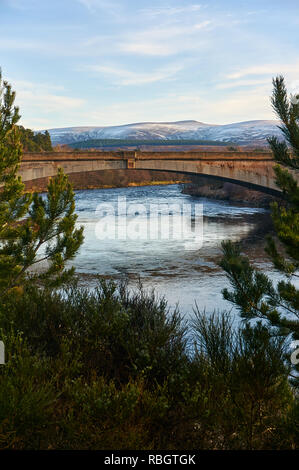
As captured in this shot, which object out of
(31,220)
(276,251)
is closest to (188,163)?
(31,220)

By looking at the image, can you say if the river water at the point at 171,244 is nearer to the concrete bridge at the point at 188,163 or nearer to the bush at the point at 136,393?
the concrete bridge at the point at 188,163

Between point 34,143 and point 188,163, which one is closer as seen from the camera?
point 188,163

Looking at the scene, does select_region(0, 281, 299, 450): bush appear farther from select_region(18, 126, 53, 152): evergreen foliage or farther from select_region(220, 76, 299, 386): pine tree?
select_region(18, 126, 53, 152): evergreen foliage

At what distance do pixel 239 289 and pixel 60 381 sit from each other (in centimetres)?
357

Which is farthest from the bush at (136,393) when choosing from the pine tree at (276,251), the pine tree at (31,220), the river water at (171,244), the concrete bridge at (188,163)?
the concrete bridge at (188,163)

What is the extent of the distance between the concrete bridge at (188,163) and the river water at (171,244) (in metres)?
4.40

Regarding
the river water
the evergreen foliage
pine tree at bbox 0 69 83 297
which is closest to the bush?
pine tree at bbox 0 69 83 297

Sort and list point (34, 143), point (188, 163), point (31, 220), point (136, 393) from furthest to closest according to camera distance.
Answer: point (34, 143)
point (188, 163)
point (31, 220)
point (136, 393)

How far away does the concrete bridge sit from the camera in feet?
160

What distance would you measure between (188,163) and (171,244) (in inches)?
606

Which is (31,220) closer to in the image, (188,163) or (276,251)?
(276,251)

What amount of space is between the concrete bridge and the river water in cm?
440

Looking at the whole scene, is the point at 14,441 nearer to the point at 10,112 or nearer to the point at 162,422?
the point at 162,422

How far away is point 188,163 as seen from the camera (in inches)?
2016
